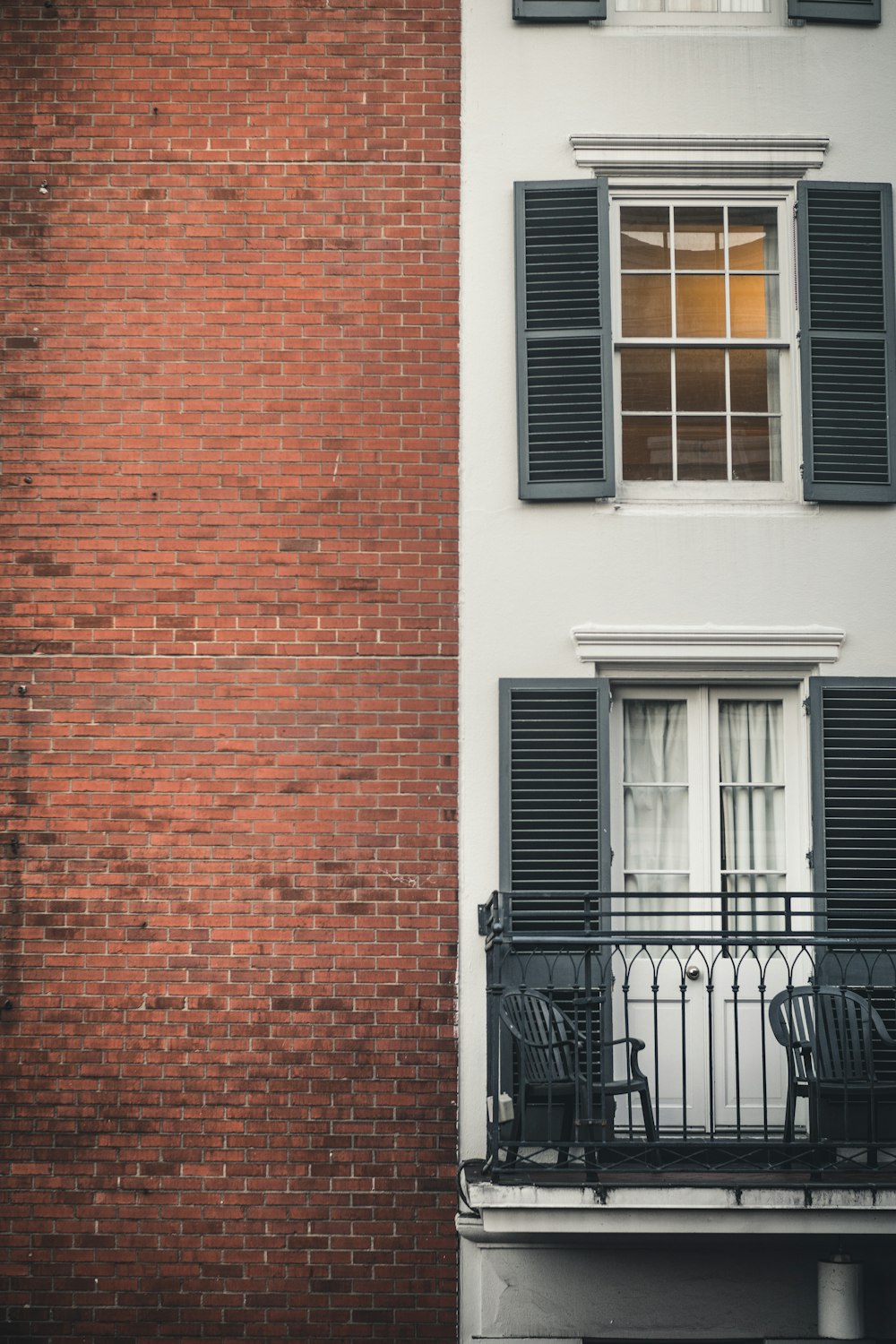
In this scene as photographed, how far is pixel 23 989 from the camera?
7859mm

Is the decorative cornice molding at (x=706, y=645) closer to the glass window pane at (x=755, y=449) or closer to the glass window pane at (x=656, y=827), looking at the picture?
the glass window pane at (x=656, y=827)

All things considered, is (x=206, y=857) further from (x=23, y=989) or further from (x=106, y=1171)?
(x=106, y=1171)

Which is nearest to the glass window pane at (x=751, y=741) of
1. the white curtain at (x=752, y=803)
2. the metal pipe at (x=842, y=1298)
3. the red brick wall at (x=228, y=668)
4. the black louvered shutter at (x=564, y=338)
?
the white curtain at (x=752, y=803)

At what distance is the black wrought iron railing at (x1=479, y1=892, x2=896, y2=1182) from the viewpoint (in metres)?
6.94

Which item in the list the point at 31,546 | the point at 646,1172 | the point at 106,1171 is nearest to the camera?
the point at 646,1172

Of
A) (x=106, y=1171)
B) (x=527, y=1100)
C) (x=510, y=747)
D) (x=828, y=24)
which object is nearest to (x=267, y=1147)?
(x=106, y=1171)

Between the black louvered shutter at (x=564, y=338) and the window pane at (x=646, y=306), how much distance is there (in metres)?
0.24

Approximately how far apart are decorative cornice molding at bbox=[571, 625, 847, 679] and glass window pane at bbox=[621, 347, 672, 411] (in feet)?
4.60

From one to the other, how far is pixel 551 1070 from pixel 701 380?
416 cm

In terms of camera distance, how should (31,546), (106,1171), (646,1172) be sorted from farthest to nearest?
1. (31,546)
2. (106,1171)
3. (646,1172)

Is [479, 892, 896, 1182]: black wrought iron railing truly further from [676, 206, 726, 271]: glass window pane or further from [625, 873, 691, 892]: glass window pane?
[676, 206, 726, 271]: glass window pane

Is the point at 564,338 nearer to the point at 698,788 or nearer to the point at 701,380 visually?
the point at 701,380

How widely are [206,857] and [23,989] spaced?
1225mm

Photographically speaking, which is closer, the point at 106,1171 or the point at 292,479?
the point at 106,1171
